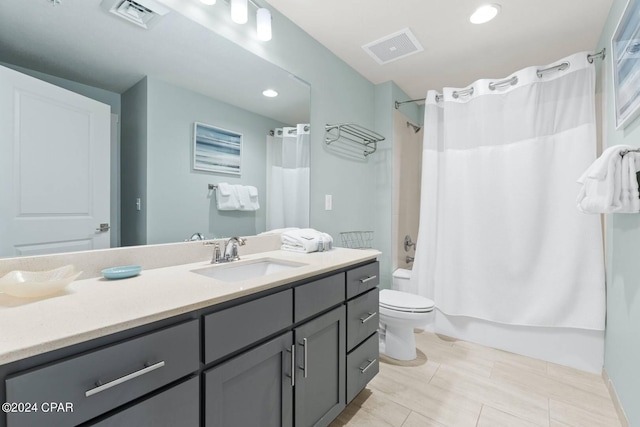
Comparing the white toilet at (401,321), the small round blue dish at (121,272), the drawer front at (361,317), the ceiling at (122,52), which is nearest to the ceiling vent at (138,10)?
the ceiling at (122,52)

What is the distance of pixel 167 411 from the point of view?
0.75 m

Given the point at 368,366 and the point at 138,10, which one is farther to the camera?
the point at 368,366

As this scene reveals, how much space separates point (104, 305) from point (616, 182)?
2.04 m

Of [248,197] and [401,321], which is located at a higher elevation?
[248,197]

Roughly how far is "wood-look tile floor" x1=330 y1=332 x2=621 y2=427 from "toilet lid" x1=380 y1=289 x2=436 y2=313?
0.41m

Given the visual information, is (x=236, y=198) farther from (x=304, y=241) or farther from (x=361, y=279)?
(x=361, y=279)

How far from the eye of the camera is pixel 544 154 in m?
2.09

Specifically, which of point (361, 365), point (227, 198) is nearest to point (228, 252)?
point (227, 198)

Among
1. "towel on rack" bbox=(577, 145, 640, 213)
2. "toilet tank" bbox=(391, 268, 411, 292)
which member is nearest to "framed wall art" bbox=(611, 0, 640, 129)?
"towel on rack" bbox=(577, 145, 640, 213)

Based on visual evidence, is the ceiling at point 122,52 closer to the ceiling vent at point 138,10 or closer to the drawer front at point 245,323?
the ceiling vent at point 138,10

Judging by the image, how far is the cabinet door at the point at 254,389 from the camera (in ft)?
2.82

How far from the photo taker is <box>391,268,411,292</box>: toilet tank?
270cm

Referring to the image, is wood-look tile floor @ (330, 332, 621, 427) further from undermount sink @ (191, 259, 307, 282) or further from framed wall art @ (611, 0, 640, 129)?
framed wall art @ (611, 0, 640, 129)

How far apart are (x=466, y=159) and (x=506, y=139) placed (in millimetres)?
306
